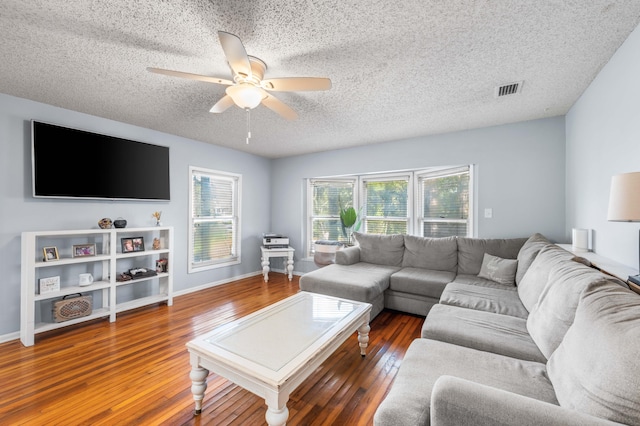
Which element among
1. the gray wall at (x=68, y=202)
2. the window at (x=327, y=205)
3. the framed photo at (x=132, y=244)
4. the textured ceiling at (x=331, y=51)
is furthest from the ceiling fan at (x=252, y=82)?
the window at (x=327, y=205)

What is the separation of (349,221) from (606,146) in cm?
312

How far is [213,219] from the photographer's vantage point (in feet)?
14.7

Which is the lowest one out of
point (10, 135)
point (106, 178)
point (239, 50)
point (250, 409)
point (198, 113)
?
point (250, 409)

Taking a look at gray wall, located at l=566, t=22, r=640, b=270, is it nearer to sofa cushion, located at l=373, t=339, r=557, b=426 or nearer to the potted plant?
sofa cushion, located at l=373, t=339, r=557, b=426

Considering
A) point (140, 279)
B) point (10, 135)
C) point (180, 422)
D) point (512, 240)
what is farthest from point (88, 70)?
point (512, 240)

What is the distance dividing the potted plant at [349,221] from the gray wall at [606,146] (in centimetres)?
275

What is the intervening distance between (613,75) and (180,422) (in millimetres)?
3735

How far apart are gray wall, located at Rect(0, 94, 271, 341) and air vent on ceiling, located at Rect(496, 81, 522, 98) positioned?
12.9ft

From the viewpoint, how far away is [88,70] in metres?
2.09

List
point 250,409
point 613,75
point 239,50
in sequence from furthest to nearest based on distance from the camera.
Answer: point 613,75 < point 250,409 < point 239,50

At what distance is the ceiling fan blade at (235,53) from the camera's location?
1.36 meters

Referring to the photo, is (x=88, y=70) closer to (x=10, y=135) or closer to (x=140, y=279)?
(x=10, y=135)

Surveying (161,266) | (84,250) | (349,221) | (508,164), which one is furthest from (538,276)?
(84,250)

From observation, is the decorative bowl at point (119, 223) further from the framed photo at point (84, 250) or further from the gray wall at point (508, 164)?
the gray wall at point (508, 164)
